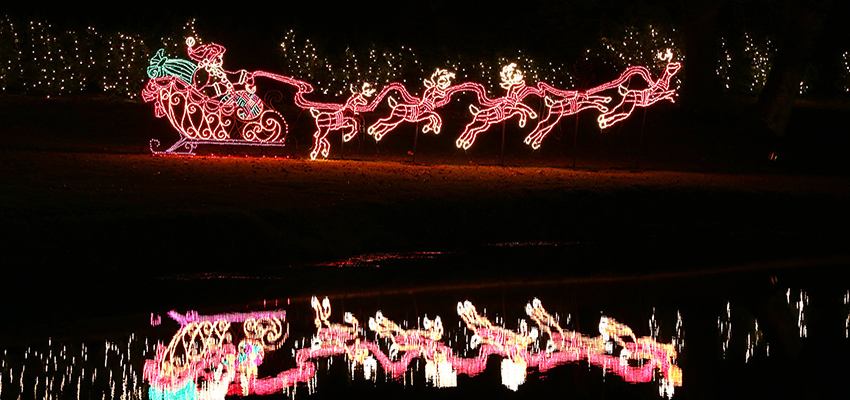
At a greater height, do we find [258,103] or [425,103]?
[425,103]

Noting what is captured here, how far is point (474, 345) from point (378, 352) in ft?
2.81

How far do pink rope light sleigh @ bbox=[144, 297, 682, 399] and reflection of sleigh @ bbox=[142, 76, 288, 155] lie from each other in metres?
12.2

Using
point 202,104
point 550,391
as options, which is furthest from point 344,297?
point 202,104

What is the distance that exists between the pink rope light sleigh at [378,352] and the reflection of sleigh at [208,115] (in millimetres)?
12232

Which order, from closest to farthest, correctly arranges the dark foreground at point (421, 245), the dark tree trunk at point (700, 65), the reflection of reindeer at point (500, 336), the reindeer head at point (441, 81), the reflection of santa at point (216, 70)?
the reflection of reindeer at point (500, 336), the dark foreground at point (421, 245), the reflection of santa at point (216, 70), the reindeer head at point (441, 81), the dark tree trunk at point (700, 65)

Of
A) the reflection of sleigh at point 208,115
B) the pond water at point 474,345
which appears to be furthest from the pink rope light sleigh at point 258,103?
the pond water at point 474,345

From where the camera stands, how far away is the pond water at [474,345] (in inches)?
309

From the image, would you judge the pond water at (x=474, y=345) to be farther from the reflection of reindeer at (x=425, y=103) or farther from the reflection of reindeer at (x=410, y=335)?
the reflection of reindeer at (x=425, y=103)

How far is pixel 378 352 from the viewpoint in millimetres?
9008

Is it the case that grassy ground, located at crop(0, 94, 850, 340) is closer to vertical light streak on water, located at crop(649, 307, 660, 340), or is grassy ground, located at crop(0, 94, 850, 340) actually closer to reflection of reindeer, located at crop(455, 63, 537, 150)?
reflection of reindeer, located at crop(455, 63, 537, 150)

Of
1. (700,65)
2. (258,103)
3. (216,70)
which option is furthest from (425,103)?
(700,65)

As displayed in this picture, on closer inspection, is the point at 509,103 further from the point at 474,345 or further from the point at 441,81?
the point at 474,345

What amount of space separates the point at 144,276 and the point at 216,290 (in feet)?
4.66

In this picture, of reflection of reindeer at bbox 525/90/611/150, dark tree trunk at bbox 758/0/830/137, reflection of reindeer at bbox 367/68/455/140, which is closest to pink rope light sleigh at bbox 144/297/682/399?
reflection of reindeer at bbox 367/68/455/140
